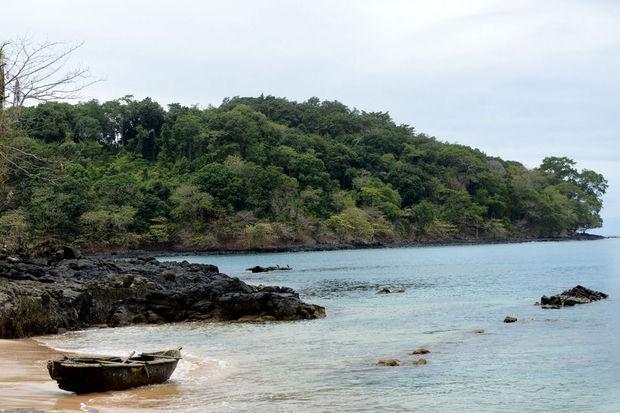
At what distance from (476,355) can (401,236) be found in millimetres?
95982

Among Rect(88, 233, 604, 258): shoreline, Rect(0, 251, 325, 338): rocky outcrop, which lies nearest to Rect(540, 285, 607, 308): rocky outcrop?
Rect(0, 251, 325, 338): rocky outcrop

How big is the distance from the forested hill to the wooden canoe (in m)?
59.3

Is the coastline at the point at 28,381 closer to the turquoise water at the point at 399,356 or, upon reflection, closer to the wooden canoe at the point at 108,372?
the wooden canoe at the point at 108,372

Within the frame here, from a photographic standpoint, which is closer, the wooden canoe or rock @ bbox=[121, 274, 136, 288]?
the wooden canoe

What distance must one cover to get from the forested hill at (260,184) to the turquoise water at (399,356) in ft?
165

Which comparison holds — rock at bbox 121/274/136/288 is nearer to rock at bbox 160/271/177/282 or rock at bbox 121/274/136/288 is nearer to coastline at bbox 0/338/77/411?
rock at bbox 160/271/177/282

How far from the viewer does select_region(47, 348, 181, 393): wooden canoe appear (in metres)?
14.4

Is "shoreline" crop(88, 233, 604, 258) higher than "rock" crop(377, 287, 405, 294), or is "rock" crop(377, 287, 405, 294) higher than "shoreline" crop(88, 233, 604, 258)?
"shoreline" crop(88, 233, 604, 258)

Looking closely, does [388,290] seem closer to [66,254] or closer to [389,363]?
[66,254]

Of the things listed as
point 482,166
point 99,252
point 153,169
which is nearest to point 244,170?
point 153,169

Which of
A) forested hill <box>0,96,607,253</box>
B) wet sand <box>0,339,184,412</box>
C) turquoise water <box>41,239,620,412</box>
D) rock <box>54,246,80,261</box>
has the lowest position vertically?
turquoise water <box>41,239,620,412</box>

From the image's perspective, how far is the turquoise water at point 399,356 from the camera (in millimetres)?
15000

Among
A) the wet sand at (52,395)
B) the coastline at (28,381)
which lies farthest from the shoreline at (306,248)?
the wet sand at (52,395)

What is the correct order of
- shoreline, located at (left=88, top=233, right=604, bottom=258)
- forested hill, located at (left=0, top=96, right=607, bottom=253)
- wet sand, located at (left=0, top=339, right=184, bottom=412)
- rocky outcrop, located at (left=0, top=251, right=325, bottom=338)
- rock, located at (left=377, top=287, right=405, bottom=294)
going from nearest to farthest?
wet sand, located at (left=0, top=339, right=184, bottom=412)
rocky outcrop, located at (left=0, top=251, right=325, bottom=338)
rock, located at (left=377, top=287, right=405, bottom=294)
shoreline, located at (left=88, top=233, right=604, bottom=258)
forested hill, located at (left=0, top=96, right=607, bottom=253)
